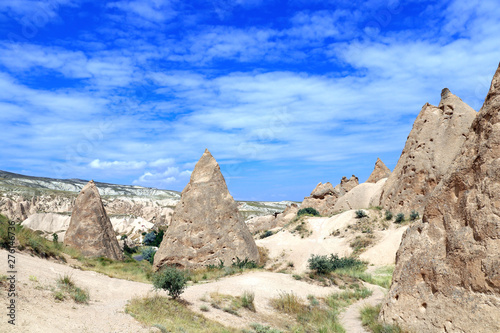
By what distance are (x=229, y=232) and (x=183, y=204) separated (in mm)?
2378

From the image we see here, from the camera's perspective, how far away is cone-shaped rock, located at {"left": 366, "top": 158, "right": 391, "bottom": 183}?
3375cm

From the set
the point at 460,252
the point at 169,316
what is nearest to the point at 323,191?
the point at 169,316

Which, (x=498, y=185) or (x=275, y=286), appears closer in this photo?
(x=498, y=185)

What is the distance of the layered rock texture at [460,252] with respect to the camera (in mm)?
5168

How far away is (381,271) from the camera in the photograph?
642 inches

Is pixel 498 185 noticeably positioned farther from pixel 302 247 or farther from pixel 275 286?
pixel 302 247

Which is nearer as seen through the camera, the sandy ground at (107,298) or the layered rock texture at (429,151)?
the sandy ground at (107,298)

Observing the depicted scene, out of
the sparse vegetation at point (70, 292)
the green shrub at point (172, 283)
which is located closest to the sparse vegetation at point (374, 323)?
the green shrub at point (172, 283)

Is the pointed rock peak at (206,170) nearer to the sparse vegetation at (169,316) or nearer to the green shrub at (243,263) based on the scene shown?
the green shrub at (243,263)

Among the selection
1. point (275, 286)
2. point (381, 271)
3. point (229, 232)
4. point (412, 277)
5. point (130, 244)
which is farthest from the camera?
point (130, 244)

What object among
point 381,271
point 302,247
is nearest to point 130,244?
point 302,247

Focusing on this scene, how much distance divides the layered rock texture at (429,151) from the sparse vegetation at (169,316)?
51.6ft

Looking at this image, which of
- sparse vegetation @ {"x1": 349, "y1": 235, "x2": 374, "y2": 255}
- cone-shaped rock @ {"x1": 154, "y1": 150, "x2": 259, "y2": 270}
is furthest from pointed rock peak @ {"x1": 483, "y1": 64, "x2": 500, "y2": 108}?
sparse vegetation @ {"x1": 349, "y1": 235, "x2": 374, "y2": 255}

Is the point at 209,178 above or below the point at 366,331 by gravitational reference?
above
